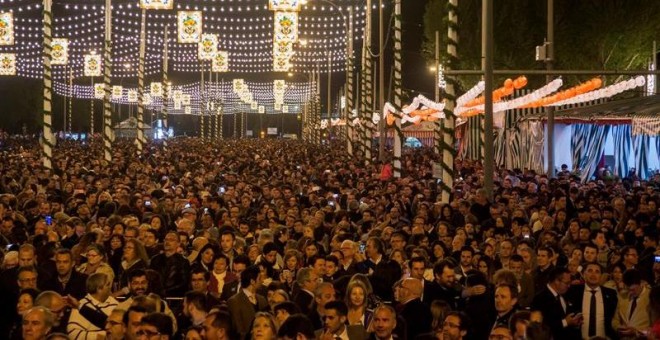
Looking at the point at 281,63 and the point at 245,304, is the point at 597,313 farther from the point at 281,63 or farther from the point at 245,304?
the point at 281,63

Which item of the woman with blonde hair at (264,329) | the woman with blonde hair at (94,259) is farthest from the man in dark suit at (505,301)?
the woman with blonde hair at (94,259)

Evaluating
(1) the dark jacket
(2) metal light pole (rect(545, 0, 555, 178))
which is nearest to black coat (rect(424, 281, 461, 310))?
(1) the dark jacket

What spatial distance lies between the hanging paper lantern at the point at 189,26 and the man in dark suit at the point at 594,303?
109 ft

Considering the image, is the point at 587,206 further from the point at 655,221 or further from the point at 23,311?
the point at 23,311

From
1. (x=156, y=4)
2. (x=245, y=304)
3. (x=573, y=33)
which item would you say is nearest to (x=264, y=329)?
(x=245, y=304)

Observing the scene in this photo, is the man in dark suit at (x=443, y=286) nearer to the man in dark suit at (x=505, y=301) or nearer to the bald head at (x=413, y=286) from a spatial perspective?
the bald head at (x=413, y=286)

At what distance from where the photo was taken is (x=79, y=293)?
1097 centimetres

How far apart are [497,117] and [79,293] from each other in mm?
41198

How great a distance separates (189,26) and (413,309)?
34.1 meters

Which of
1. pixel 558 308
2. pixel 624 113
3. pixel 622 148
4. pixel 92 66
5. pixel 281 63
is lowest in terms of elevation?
pixel 558 308

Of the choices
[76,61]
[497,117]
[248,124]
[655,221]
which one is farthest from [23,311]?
[248,124]

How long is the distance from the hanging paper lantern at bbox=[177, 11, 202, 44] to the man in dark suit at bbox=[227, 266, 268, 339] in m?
32.3

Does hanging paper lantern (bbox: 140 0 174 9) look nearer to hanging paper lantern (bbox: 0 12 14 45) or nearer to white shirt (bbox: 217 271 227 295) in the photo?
hanging paper lantern (bbox: 0 12 14 45)

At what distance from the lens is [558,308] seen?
9.69 m
